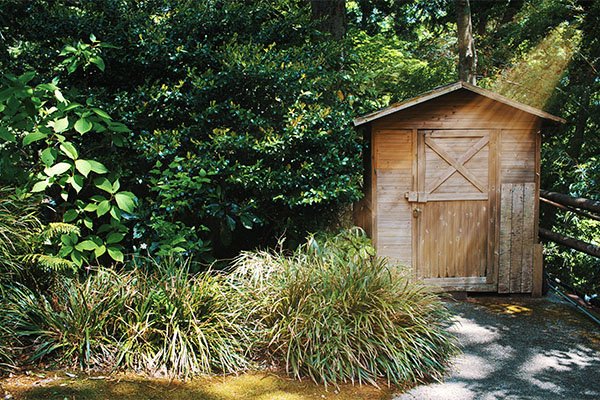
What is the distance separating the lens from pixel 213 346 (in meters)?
4.13

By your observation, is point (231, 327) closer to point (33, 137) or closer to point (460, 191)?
point (33, 137)

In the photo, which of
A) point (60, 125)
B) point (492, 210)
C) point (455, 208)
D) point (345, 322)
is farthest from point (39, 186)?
point (492, 210)

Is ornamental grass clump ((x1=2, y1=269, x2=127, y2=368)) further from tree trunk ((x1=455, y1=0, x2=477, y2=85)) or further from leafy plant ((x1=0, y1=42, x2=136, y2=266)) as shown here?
tree trunk ((x1=455, y1=0, x2=477, y2=85))

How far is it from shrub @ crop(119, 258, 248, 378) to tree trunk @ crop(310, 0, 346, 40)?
4849 mm

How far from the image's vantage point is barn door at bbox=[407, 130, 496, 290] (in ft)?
20.8

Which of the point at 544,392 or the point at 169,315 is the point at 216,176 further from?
the point at 544,392

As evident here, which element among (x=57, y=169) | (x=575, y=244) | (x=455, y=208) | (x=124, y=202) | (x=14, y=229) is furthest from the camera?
(x=455, y=208)

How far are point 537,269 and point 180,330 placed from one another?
462 centimetres

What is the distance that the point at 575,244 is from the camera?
6.29 meters

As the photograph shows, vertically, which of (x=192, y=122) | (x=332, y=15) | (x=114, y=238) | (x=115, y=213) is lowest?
(x=114, y=238)

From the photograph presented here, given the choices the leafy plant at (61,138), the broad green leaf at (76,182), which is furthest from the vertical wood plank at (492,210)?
the broad green leaf at (76,182)

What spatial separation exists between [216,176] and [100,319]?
89.9 inches

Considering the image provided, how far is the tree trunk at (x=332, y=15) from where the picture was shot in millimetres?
7789

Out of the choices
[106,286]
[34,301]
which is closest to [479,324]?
[106,286]
